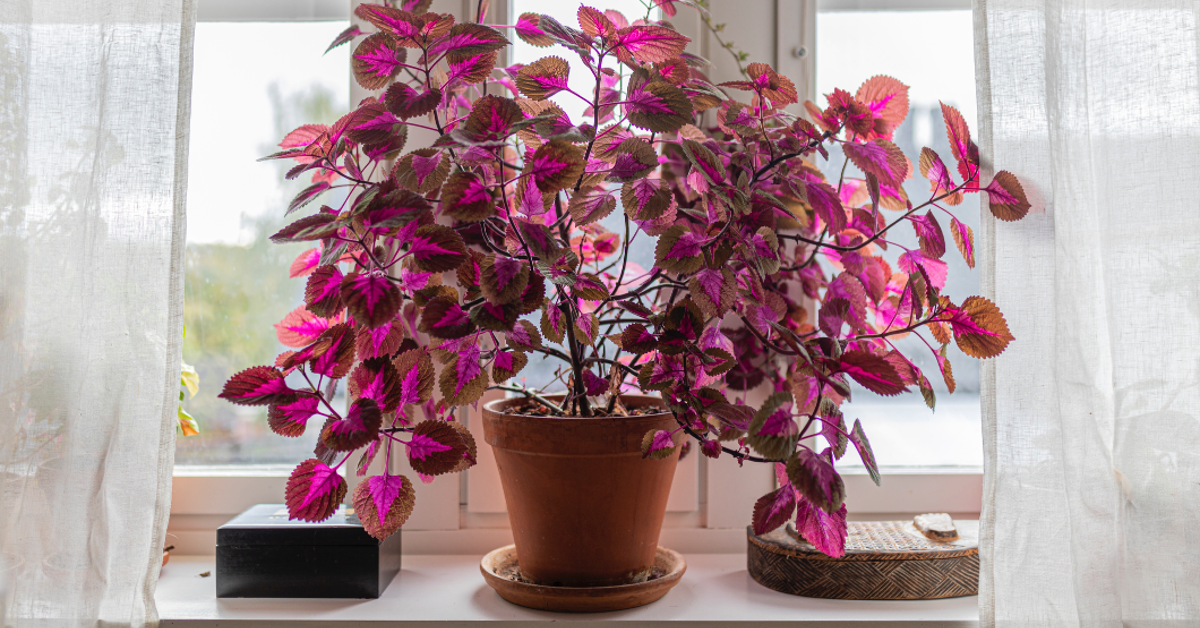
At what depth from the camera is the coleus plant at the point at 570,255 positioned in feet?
2.24

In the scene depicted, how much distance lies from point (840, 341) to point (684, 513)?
52 centimetres

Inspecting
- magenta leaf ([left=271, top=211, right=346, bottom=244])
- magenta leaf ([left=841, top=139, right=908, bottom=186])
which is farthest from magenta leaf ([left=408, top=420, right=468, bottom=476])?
magenta leaf ([left=841, top=139, right=908, bottom=186])

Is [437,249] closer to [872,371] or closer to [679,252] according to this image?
[679,252]

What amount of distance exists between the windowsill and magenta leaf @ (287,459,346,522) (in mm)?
285

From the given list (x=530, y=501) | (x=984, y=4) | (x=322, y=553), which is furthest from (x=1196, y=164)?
(x=322, y=553)

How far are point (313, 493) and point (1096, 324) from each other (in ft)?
2.86

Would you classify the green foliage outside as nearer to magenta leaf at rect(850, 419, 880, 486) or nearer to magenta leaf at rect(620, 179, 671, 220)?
magenta leaf at rect(620, 179, 671, 220)

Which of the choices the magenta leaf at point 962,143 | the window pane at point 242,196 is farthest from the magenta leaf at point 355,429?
the magenta leaf at point 962,143

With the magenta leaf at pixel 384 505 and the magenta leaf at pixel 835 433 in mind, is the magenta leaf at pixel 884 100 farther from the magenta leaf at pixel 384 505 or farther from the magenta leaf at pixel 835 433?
the magenta leaf at pixel 384 505

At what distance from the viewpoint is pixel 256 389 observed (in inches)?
28.5

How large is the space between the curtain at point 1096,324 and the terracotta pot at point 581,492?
1.33 ft

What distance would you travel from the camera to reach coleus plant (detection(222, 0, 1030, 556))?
2.24ft

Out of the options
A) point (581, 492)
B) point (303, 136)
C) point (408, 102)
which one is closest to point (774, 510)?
point (581, 492)

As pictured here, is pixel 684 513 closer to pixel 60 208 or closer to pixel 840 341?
pixel 840 341
